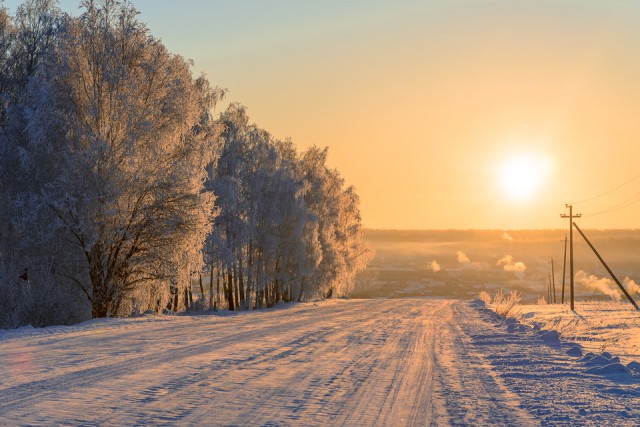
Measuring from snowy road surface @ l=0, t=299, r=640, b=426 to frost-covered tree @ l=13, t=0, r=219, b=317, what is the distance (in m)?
6.79

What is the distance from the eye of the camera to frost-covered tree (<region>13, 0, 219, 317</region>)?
77.6 feet

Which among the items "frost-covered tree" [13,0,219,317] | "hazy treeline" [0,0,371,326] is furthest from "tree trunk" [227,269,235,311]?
"frost-covered tree" [13,0,219,317]

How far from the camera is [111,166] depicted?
23.8 meters

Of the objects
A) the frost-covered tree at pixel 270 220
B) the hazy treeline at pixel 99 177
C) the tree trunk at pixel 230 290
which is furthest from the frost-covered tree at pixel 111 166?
the tree trunk at pixel 230 290

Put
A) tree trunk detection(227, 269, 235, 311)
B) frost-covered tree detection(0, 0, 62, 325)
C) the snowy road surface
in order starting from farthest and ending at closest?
tree trunk detection(227, 269, 235, 311) → frost-covered tree detection(0, 0, 62, 325) → the snowy road surface

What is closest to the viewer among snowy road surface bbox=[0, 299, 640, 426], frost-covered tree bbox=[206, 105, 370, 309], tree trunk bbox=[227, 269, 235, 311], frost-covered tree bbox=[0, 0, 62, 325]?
snowy road surface bbox=[0, 299, 640, 426]

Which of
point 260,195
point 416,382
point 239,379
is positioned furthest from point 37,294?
point 260,195

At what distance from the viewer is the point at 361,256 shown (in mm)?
64125

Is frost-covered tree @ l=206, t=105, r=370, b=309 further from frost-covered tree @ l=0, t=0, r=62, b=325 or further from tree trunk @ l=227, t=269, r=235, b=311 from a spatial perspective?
frost-covered tree @ l=0, t=0, r=62, b=325

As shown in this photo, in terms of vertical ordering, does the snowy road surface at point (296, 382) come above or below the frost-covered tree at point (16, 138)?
below

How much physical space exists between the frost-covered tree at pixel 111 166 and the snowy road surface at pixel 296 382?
6.79 metres

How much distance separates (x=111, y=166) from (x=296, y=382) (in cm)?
Answer: 1584

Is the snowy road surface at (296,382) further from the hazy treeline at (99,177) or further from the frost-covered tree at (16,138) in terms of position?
the hazy treeline at (99,177)

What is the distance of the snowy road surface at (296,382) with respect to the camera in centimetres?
809
